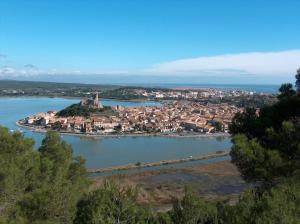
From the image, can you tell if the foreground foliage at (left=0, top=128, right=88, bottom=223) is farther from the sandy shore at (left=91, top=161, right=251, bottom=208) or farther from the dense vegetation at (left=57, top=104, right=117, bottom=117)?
the dense vegetation at (left=57, top=104, right=117, bottom=117)

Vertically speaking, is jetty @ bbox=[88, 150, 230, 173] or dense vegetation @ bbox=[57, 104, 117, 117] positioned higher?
dense vegetation @ bbox=[57, 104, 117, 117]

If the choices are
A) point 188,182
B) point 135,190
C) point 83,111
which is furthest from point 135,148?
point 135,190

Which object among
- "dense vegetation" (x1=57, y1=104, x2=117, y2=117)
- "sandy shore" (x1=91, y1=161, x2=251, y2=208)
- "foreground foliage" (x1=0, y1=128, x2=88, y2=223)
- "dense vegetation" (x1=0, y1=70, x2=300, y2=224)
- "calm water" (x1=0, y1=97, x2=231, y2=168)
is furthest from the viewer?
"dense vegetation" (x1=57, y1=104, x2=117, y2=117)

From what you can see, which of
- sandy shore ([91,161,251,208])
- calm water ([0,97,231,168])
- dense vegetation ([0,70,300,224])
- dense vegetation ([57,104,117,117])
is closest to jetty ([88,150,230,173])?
calm water ([0,97,231,168])

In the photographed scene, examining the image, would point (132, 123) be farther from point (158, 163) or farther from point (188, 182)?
point (188, 182)

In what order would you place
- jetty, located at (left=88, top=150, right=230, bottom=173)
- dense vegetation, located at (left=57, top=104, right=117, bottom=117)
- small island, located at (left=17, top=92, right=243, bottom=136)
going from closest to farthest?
1. jetty, located at (left=88, top=150, right=230, bottom=173)
2. small island, located at (left=17, top=92, right=243, bottom=136)
3. dense vegetation, located at (left=57, top=104, right=117, bottom=117)
